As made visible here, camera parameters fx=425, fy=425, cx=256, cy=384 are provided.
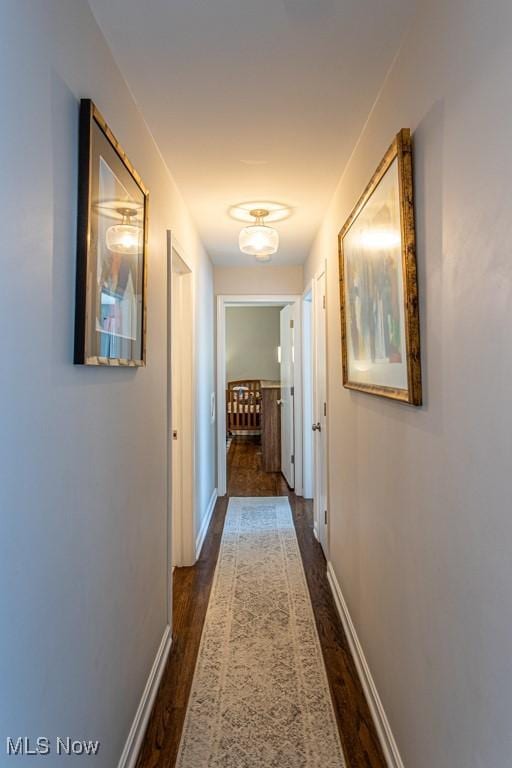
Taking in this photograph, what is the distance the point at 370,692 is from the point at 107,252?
187 centimetres

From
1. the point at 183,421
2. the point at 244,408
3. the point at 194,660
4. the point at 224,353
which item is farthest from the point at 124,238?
the point at 244,408

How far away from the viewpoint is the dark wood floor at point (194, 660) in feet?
4.97

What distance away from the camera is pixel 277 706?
171 cm

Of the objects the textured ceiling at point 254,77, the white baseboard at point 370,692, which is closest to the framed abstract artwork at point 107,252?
the textured ceiling at point 254,77

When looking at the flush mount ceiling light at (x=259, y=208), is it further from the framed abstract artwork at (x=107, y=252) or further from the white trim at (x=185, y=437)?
the framed abstract artwork at (x=107, y=252)

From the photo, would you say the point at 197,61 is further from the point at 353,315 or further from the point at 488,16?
the point at 353,315

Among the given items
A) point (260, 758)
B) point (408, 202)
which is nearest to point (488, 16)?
point (408, 202)

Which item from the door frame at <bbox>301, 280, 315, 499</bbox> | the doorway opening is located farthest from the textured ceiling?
the door frame at <bbox>301, 280, 315, 499</bbox>

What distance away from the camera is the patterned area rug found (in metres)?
1.51

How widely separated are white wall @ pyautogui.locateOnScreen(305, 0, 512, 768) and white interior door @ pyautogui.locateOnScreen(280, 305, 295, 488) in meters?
3.01

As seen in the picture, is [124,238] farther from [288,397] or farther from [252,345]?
[252,345]

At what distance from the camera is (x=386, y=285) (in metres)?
1.41

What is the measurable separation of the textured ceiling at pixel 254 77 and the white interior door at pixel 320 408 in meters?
1.00

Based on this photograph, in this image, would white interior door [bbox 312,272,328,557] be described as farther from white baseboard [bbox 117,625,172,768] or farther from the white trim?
white baseboard [bbox 117,625,172,768]
